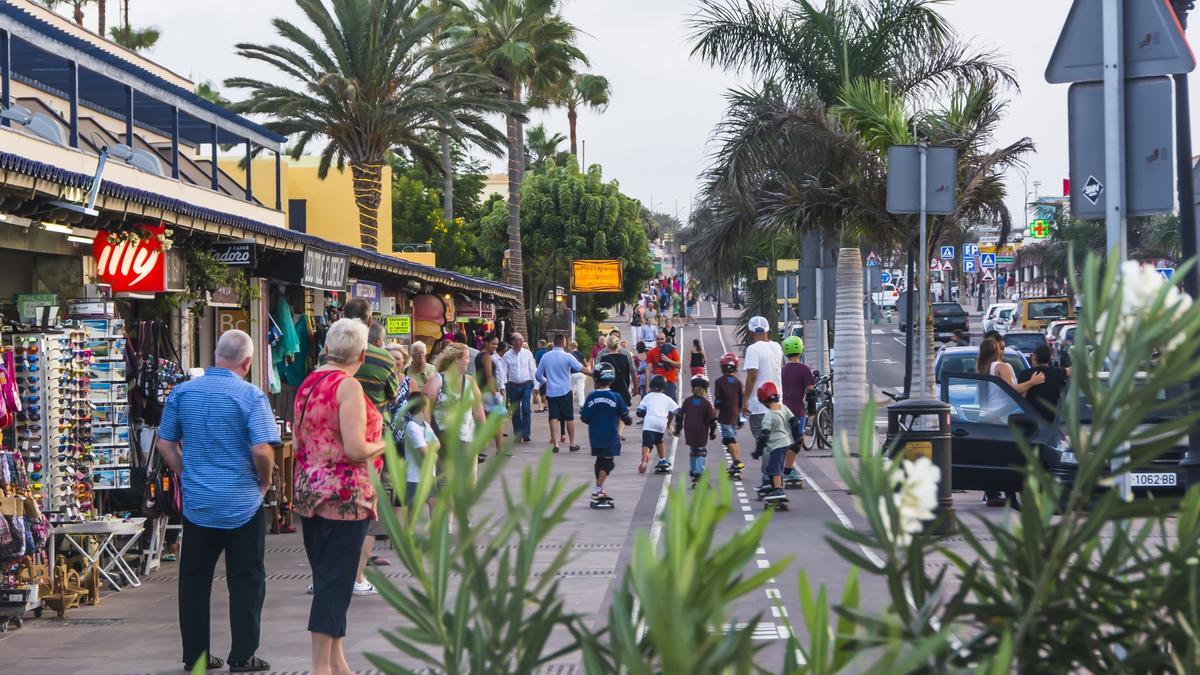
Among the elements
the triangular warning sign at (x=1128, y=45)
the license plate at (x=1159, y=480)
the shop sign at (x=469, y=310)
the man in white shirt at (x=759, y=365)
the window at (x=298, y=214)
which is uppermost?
the window at (x=298, y=214)

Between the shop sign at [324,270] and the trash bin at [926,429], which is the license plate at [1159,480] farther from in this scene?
the shop sign at [324,270]

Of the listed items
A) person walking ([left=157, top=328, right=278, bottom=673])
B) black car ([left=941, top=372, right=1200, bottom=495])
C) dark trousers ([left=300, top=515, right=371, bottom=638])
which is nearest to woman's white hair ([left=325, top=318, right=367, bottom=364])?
person walking ([left=157, top=328, right=278, bottom=673])

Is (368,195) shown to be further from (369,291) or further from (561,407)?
(369,291)

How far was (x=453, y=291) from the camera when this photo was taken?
29.1 m

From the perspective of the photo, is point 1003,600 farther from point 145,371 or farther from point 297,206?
point 297,206

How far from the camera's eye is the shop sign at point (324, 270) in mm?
15695

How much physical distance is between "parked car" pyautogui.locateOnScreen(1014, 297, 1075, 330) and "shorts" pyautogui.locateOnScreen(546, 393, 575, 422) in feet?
111

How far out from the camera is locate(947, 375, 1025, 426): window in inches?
549

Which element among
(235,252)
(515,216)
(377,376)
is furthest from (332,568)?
(515,216)

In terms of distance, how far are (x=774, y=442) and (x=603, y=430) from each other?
1.91m

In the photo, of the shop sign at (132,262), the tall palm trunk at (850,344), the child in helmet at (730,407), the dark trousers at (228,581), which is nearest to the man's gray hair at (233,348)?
the dark trousers at (228,581)

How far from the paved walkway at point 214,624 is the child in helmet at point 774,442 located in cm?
265

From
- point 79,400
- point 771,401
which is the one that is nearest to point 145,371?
point 79,400

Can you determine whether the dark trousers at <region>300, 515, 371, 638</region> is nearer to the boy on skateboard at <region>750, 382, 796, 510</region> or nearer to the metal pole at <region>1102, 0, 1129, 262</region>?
the metal pole at <region>1102, 0, 1129, 262</region>
